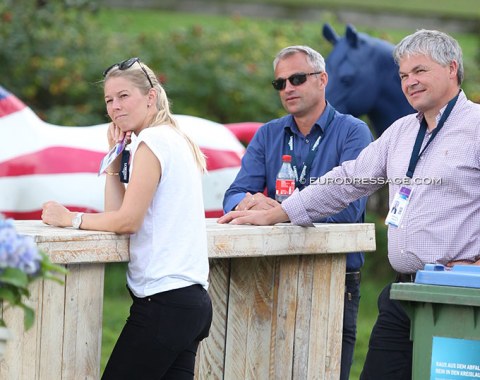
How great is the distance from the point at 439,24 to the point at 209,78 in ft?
26.6

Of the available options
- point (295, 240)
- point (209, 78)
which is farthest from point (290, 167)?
point (209, 78)

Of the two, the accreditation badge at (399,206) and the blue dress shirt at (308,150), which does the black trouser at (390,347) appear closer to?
the accreditation badge at (399,206)

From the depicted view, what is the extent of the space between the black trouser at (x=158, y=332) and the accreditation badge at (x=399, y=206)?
812mm

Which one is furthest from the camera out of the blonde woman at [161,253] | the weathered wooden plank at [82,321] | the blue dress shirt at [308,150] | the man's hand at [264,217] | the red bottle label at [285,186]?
the blue dress shirt at [308,150]

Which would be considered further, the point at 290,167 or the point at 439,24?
the point at 439,24

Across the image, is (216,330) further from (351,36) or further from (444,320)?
(351,36)

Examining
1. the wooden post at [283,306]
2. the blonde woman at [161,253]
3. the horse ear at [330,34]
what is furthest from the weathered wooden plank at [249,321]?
the horse ear at [330,34]

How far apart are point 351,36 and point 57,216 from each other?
13.8ft

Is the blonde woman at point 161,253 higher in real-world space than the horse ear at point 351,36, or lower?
lower

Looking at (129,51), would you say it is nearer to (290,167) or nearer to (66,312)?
(290,167)

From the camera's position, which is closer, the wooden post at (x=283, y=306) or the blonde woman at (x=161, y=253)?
the blonde woman at (x=161, y=253)

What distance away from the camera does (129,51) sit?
37.1ft

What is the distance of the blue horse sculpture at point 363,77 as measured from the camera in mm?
8320

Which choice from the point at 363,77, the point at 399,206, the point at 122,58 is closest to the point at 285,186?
the point at 399,206
